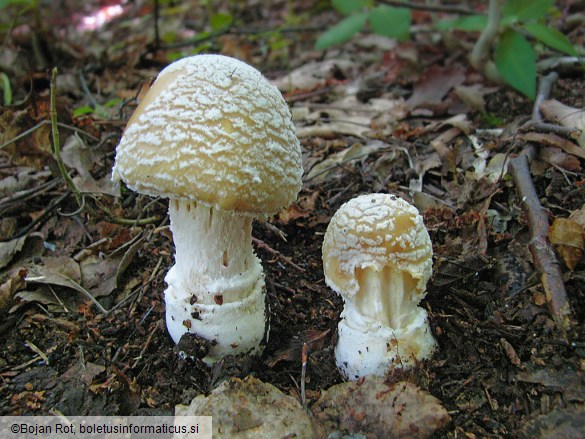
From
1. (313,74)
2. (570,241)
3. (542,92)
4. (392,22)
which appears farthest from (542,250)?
(313,74)

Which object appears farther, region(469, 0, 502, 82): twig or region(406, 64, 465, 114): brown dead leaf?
region(406, 64, 465, 114): brown dead leaf

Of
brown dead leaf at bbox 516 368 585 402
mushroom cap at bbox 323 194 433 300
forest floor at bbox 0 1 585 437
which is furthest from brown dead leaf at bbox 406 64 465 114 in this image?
brown dead leaf at bbox 516 368 585 402

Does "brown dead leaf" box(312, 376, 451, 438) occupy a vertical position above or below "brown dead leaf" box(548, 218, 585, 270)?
below

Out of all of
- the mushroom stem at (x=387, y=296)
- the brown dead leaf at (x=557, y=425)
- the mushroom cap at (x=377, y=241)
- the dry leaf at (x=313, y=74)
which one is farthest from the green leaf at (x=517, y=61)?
the brown dead leaf at (x=557, y=425)

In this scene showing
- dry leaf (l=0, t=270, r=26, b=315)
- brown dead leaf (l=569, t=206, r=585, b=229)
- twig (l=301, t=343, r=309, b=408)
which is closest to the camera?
twig (l=301, t=343, r=309, b=408)

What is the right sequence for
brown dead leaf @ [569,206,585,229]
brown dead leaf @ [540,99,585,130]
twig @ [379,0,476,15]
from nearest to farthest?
brown dead leaf @ [569,206,585,229]
brown dead leaf @ [540,99,585,130]
twig @ [379,0,476,15]

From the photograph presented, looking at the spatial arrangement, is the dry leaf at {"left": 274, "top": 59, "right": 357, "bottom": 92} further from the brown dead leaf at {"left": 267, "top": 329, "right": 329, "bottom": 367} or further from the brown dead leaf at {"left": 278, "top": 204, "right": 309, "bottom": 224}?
the brown dead leaf at {"left": 267, "top": 329, "right": 329, "bottom": 367}

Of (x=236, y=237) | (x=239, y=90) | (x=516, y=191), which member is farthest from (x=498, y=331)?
(x=239, y=90)

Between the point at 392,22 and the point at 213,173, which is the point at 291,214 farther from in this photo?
the point at 392,22
